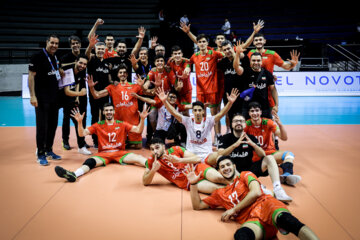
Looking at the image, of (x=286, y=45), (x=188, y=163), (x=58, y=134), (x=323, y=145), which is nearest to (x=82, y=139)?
(x=58, y=134)

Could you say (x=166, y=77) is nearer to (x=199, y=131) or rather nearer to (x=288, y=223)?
(x=199, y=131)

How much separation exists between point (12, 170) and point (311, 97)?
12.6 meters

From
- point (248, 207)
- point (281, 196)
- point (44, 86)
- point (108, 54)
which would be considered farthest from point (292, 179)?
point (108, 54)

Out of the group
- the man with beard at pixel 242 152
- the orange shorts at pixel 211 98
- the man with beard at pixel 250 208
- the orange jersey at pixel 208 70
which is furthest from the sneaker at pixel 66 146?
the man with beard at pixel 250 208

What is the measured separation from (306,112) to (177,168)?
23.8ft

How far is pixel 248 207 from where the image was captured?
117 inches

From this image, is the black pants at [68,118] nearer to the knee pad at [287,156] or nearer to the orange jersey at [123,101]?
the orange jersey at [123,101]

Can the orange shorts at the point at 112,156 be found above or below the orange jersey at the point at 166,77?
below

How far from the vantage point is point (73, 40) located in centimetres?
573

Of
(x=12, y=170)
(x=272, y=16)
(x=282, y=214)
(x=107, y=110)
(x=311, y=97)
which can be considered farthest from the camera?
(x=272, y=16)

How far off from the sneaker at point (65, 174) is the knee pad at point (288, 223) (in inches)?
116

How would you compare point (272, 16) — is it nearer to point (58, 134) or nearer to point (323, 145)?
point (323, 145)

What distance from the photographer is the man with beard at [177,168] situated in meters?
3.73

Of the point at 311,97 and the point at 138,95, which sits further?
the point at 311,97
